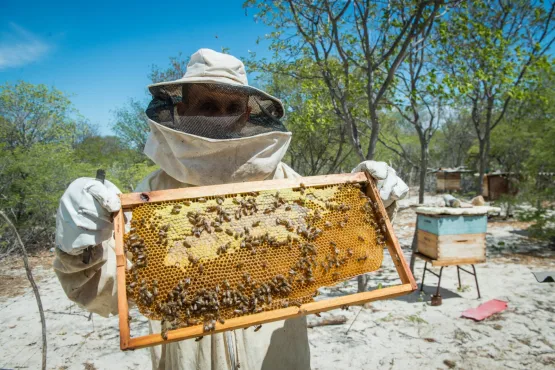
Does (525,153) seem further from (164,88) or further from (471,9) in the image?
(164,88)

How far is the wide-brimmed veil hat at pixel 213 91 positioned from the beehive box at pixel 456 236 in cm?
504

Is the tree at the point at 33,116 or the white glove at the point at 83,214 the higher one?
the tree at the point at 33,116

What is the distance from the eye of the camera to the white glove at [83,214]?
1.68m

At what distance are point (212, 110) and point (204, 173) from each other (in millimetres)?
530

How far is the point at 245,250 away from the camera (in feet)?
6.43

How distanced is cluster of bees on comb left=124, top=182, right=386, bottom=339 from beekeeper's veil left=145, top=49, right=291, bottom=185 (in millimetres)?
265

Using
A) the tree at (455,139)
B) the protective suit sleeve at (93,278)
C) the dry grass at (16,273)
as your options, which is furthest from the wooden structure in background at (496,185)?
the protective suit sleeve at (93,278)

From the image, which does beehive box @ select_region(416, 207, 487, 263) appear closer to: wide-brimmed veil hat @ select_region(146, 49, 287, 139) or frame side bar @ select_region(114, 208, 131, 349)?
wide-brimmed veil hat @ select_region(146, 49, 287, 139)

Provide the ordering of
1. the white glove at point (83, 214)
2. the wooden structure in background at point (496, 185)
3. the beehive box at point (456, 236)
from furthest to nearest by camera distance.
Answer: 1. the wooden structure in background at point (496, 185)
2. the beehive box at point (456, 236)
3. the white glove at point (83, 214)

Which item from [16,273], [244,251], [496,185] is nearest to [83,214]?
[244,251]

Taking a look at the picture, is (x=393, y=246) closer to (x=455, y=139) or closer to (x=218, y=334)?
(x=218, y=334)

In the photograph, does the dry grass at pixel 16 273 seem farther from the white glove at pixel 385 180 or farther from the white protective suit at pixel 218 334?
the white glove at pixel 385 180

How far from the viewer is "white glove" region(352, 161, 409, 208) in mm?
2242

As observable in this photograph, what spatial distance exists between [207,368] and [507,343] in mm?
5383
